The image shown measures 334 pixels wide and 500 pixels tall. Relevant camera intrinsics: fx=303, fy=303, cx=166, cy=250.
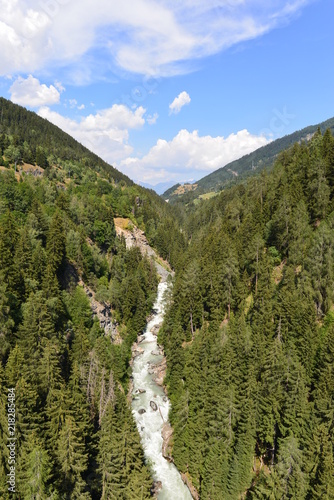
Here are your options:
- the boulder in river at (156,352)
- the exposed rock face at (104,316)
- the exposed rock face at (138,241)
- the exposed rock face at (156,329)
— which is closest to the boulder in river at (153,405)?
the boulder in river at (156,352)

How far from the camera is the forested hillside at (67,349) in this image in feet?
101

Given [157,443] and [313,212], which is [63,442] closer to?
[157,443]

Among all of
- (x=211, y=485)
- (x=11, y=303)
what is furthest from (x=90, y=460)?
(x=11, y=303)

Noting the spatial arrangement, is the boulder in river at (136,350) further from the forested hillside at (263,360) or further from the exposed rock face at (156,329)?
the exposed rock face at (156,329)

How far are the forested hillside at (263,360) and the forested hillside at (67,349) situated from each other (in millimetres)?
10571

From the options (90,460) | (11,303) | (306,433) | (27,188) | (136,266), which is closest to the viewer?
(306,433)

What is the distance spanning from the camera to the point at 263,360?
156 ft

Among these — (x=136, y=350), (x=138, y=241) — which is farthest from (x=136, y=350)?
(x=138, y=241)

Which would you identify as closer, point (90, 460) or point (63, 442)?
point (63, 442)

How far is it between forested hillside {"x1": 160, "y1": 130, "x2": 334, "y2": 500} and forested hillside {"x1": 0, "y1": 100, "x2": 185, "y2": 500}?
1057cm

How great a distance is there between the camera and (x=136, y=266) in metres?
107

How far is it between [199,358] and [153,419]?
48.2 ft

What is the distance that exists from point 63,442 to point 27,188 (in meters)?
75.9

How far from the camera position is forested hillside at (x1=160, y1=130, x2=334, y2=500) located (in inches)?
1468
